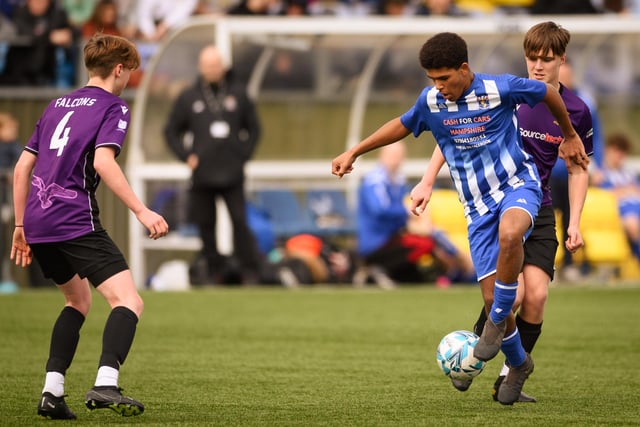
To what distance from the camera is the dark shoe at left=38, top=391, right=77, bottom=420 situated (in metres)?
5.82

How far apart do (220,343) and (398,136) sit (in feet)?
10.9

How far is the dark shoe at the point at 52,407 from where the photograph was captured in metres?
5.82

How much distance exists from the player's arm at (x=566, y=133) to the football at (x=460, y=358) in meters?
1.03

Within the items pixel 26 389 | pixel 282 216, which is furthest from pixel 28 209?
pixel 282 216

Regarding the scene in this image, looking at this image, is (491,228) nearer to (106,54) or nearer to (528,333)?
(528,333)

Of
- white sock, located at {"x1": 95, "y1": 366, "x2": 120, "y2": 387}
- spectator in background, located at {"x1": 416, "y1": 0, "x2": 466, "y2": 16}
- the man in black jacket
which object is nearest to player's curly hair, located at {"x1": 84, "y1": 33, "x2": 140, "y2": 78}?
white sock, located at {"x1": 95, "y1": 366, "x2": 120, "y2": 387}

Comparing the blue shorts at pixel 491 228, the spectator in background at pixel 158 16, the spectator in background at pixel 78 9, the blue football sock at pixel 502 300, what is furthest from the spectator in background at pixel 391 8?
the blue football sock at pixel 502 300

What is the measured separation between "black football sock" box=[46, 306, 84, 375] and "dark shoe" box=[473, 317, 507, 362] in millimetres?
1909

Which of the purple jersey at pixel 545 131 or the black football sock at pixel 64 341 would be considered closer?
the black football sock at pixel 64 341

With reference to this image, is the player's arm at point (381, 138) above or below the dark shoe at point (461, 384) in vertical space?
above

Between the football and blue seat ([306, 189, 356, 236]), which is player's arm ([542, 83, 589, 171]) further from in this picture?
blue seat ([306, 189, 356, 236])

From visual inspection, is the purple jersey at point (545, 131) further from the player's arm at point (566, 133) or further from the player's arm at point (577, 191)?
the player's arm at point (566, 133)

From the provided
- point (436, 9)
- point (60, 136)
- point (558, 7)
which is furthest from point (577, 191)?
point (558, 7)

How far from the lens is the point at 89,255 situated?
590cm
